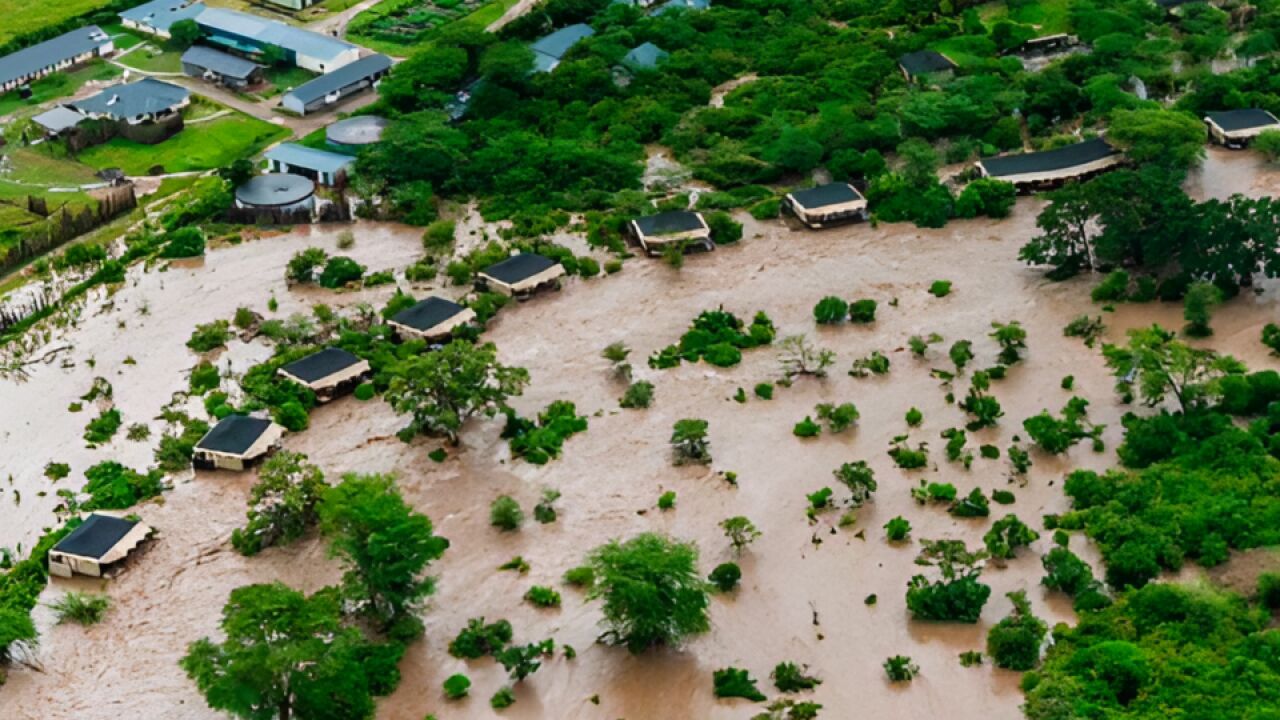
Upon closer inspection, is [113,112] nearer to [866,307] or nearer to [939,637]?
[866,307]

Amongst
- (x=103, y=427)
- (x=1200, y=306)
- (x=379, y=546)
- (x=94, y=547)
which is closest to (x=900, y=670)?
(x=379, y=546)

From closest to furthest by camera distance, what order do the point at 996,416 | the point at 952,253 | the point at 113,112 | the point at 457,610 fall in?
the point at 457,610 < the point at 996,416 < the point at 952,253 < the point at 113,112

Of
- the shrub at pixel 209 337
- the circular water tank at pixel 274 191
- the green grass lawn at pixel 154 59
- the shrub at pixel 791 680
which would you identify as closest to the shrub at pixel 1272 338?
the shrub at pixel 791 680

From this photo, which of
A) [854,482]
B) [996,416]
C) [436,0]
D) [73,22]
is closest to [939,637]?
[854,482]

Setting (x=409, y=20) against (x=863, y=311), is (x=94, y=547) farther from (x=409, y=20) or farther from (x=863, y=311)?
(x=409, y=20)

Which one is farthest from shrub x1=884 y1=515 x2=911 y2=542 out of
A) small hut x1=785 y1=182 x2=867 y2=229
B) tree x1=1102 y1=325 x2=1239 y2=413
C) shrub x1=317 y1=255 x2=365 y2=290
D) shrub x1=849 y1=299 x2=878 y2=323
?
shrub x1=317 y1=255 x2=365 y2=290

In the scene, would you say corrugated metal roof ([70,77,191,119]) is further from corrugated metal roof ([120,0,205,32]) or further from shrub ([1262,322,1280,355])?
shrub ([1262,322,1280,355])
